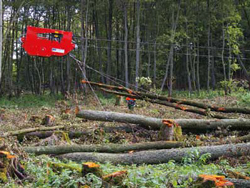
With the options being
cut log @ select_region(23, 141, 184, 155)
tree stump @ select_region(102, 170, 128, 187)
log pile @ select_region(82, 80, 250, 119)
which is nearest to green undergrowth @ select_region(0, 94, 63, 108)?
log pile @ select_region(82, 80, 250, 119)

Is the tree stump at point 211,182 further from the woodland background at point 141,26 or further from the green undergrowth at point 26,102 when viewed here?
the woodland background at point 141,26

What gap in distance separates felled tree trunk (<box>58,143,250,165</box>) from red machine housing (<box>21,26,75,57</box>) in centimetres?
659

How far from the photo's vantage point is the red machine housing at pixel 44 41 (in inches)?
509

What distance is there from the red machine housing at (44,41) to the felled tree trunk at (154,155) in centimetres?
659

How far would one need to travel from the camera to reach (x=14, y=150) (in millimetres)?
6363

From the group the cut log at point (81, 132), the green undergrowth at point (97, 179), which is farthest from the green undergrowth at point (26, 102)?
the green undergrowth at point (97, 179)

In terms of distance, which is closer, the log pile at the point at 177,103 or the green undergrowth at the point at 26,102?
the log pile at the point at 177,103

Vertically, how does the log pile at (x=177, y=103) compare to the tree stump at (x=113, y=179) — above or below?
above

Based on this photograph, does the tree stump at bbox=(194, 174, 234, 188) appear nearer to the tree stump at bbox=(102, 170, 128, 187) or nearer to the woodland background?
the tree stump at bbox=(102, 170, 128, 187)

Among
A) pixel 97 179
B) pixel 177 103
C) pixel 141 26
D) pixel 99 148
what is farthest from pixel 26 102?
pixel 97 179

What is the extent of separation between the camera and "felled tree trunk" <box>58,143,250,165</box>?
7148 millimetres

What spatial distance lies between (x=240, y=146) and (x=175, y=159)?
1529 mm

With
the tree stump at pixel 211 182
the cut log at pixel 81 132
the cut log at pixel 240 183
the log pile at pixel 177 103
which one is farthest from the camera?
the log pile at pixel 177 103

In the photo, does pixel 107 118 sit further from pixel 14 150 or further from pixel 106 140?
pixel 14 150
